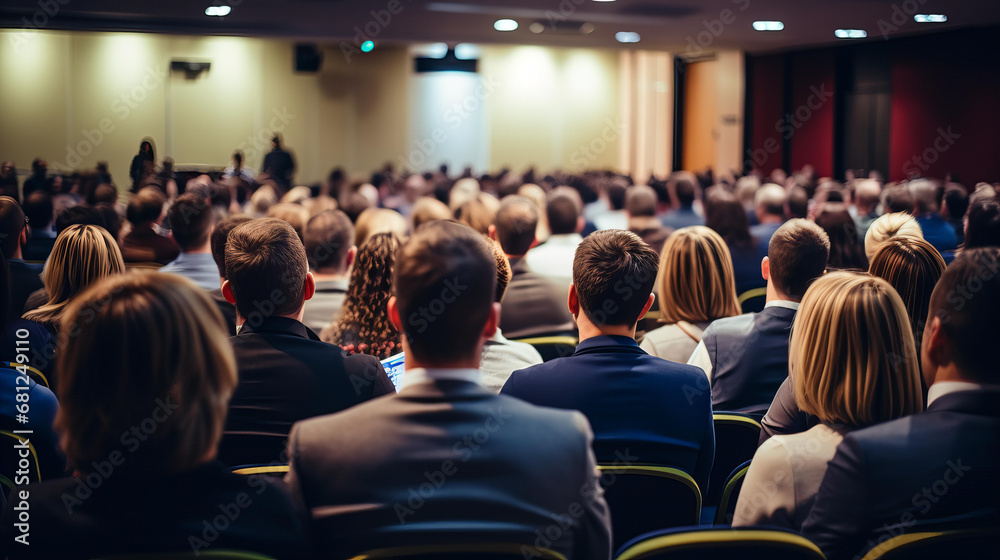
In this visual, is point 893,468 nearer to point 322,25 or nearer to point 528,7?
point 528,7

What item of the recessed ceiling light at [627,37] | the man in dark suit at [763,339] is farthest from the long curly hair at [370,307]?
the recessed ceiling light at [627,37]

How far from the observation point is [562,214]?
17.3 ft

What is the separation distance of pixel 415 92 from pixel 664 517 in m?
15.1

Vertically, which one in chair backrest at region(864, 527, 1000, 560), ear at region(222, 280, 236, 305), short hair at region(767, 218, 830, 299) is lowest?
chair backrest at region(864, 527, 1000, 560)

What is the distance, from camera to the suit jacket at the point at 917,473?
63.6 inches

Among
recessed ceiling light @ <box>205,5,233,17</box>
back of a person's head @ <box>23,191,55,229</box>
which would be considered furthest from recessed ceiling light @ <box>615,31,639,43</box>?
back of a person's head @ <box>23,191,55,229</box>

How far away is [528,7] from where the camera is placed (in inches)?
343

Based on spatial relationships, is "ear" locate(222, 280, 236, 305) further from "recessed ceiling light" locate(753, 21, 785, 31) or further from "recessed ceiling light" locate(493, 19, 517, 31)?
"recessed ceiling light" locate(753, 21, 785, 31)

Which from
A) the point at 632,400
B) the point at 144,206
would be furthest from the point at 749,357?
the point at 144,206

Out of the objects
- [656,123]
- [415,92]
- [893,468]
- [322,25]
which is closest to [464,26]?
[322,25]

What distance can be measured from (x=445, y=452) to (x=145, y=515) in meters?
0.50

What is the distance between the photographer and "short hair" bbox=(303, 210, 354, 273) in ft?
12.4

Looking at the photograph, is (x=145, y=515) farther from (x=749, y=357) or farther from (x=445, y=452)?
(x=749, y=357)

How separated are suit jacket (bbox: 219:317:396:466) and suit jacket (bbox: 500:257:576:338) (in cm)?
198
